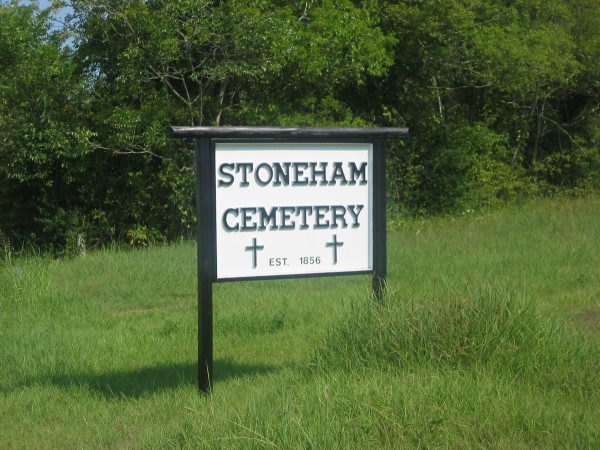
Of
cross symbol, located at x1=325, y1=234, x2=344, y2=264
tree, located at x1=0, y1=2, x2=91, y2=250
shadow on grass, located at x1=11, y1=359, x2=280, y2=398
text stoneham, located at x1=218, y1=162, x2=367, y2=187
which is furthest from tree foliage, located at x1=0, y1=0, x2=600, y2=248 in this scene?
cross symbol, located at x1=325, y1=234, x2=344, y2=264

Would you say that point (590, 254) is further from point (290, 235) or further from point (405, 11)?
point (405, 11)

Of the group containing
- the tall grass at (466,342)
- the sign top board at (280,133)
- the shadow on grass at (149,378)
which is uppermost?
the sign top board at (280,133)

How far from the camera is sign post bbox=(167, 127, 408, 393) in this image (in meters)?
5.72

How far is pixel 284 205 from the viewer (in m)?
5.95

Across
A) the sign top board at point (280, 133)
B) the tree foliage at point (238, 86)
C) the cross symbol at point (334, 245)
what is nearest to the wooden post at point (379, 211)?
the sign top board at point (280, 133)

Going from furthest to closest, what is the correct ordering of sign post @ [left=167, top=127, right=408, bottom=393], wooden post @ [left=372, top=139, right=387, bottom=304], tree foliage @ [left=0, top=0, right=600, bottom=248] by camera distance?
1. tree foliage @ [left=0, top=0, right=600, bottom=248]
2. wooden post @ [left=372, top=139, right=387, bottom=304]
3. sign post @ [left=167, top=127, right=408, bottom=393]

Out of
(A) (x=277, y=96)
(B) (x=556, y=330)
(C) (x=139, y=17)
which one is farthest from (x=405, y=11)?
(B) (x=556, y=330)

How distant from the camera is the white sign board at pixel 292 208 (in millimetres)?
5797

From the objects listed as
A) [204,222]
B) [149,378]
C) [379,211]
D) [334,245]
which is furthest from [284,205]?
[149,378]

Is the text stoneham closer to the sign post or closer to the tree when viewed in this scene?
the sign post

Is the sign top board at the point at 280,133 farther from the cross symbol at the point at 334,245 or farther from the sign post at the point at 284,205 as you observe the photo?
the cross symbol at the point at 334,245

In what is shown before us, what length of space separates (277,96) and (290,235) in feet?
38.2

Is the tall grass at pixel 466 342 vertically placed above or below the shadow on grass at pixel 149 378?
above

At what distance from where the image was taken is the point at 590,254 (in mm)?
11094
